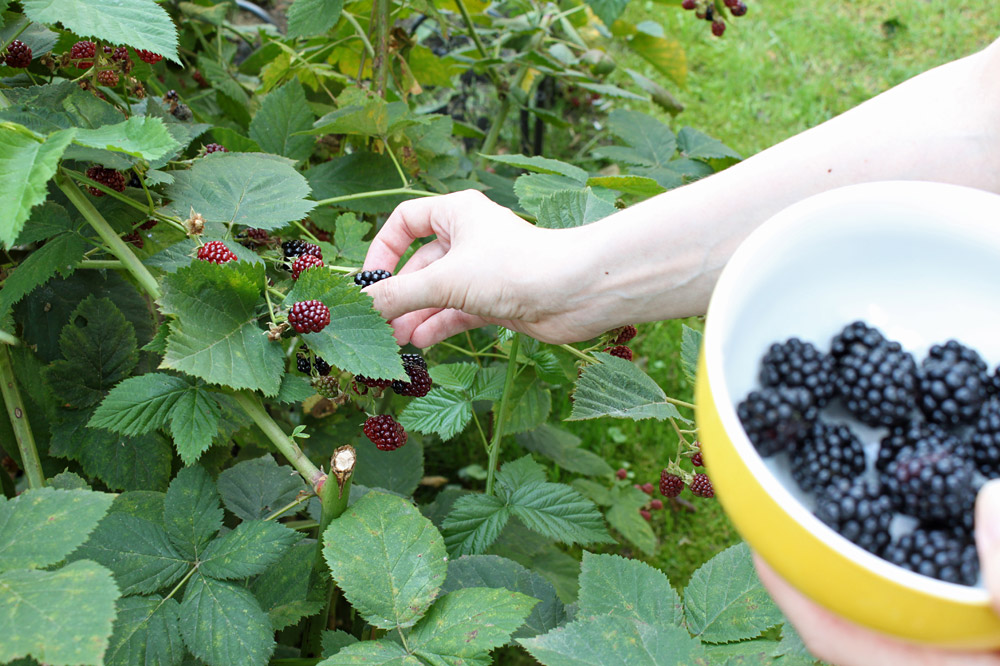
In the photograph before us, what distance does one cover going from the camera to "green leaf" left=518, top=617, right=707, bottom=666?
85 centimetres

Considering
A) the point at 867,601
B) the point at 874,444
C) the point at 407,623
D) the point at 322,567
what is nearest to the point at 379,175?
the point at 322,567

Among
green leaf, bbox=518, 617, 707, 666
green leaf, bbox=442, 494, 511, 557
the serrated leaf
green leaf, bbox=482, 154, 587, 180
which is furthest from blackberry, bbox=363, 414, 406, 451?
green leaf, bbox=482, 154, 587, 180

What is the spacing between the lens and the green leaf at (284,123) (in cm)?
148

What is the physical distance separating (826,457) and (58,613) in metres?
0.74

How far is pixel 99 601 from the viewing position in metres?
0.73

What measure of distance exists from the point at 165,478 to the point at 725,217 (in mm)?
931

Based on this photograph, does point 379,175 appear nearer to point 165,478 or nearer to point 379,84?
point 379,84

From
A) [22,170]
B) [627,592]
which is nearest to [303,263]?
[22,170]

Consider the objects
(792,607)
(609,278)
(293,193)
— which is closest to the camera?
(792,607)

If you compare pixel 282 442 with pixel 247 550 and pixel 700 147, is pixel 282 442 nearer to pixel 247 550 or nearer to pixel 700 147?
pixel 247 550

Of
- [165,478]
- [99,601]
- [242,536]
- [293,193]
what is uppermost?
[293,193]

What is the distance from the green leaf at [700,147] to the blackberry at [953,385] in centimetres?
108

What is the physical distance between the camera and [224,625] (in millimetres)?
906

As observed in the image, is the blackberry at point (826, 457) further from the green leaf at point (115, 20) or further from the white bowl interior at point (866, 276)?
the green leaf at point (115, 20)
